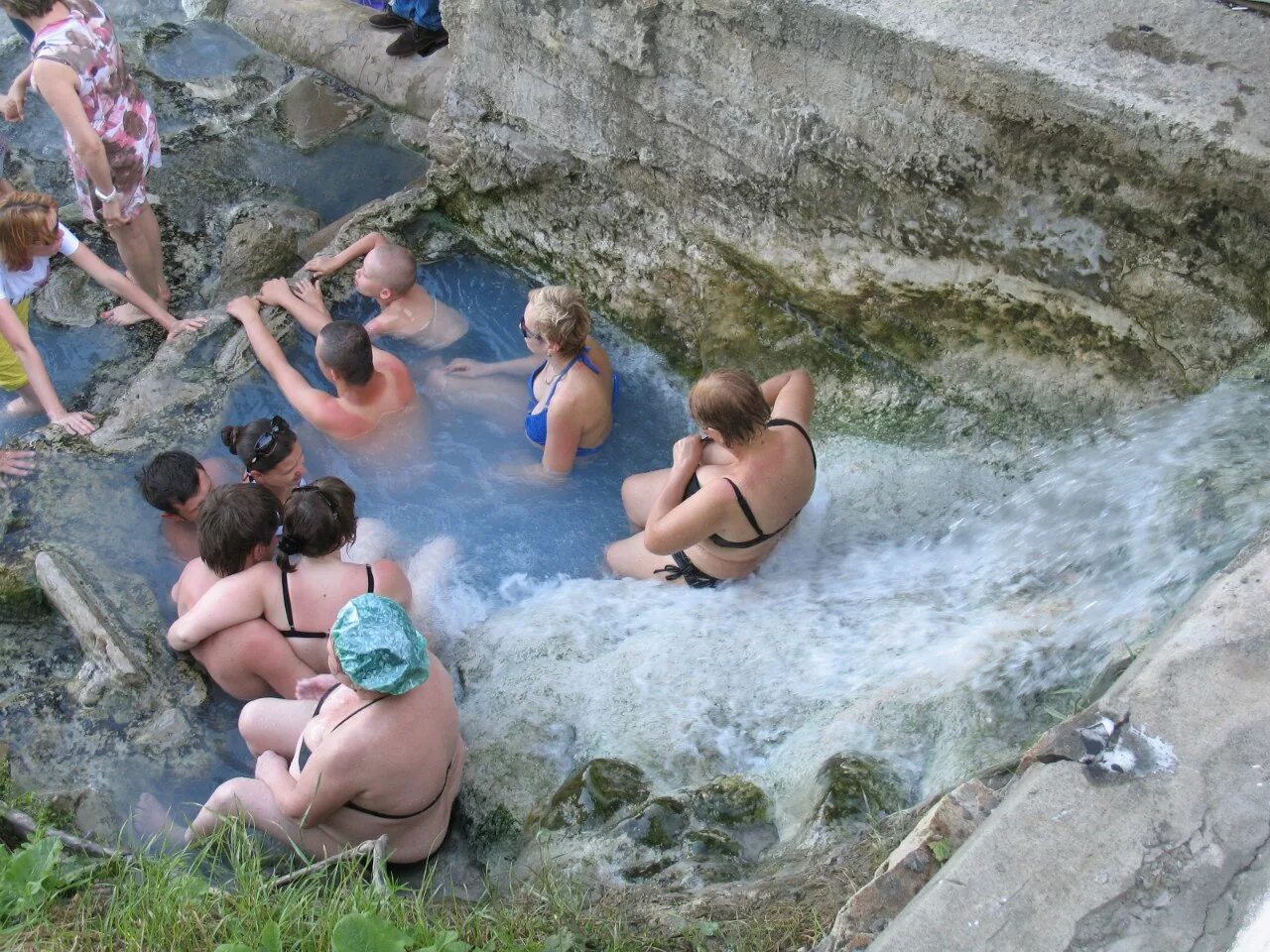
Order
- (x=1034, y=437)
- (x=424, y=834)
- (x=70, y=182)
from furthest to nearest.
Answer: (x=70, y=182) < (x=1034, y=437) < (x=424, y=834)

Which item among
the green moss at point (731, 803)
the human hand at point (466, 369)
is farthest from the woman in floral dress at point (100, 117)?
the green moss at point (731, 803)

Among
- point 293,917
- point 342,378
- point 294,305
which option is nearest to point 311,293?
point 294,305

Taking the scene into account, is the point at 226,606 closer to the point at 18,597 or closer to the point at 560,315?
the point at 18,597

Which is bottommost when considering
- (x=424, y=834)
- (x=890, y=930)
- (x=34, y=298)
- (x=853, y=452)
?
(x=34, y=298)

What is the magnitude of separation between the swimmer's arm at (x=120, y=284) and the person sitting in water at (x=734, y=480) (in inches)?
107

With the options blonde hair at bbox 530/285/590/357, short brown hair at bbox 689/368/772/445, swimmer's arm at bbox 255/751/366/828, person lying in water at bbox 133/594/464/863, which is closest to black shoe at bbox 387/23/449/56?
blonde hair at bbox 530/285/590/357

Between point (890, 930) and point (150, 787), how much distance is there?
2671mm

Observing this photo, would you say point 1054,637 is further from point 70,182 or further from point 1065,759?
point 70,182

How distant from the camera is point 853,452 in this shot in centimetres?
458

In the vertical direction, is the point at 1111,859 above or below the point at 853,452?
above

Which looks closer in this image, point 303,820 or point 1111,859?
point 1111,859

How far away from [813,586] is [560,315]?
1.43m

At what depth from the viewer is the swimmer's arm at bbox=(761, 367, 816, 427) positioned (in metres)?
4.02

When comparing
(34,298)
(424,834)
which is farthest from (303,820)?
(34,298)
